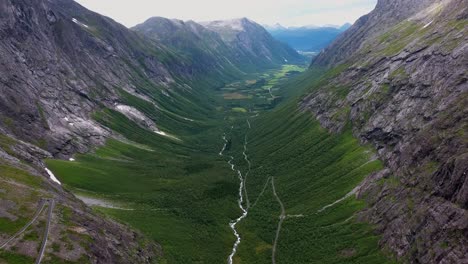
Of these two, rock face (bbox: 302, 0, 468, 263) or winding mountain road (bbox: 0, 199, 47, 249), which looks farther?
rock face (bbox: 302, 0, 468, 263)

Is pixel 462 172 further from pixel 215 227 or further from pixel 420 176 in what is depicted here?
pixel 215 227

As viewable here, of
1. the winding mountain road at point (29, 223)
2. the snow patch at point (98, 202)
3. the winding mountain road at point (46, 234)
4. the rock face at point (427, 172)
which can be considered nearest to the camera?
the winding mountain road at point (46, 234)

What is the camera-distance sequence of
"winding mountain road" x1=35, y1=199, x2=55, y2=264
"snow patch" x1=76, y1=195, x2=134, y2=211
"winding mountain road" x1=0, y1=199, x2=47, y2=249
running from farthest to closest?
"snow patch" x1=76, y1=195, x2=134, y2=211, "winding mountain road" x1=0, y1=199, x2=47, y2=249, "winding mountain road" x1=35, y1=199, x2=55, y2=264

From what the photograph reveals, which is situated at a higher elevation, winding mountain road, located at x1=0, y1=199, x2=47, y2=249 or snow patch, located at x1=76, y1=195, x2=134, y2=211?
winding mountain road, located at x1=0, y1=199, x2=47, y2=249

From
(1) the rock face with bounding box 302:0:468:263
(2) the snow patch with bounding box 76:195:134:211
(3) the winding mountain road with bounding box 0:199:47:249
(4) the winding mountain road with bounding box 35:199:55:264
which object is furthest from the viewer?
(2) the snow patch with bounding box 76:195:134:211

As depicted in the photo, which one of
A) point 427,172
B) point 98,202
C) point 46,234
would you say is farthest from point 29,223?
point 427,172

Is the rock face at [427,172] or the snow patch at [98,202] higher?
the rock face at [427,172]

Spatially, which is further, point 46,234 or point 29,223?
point 29,223

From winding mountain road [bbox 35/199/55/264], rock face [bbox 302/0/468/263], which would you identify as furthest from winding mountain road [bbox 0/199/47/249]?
rock face [bbox 302/0/468/263]

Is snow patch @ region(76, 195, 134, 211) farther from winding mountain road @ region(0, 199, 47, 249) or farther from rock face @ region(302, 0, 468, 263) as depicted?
rock face @ region(302, 0, 468, 263)

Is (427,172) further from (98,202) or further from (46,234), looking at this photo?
(98,202)

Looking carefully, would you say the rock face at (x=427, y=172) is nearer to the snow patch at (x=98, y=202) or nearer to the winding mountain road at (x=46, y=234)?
the winding mountain road at (x=46, y=234)

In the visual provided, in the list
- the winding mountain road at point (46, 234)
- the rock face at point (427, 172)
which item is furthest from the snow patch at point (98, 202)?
the rock face at point (427, 172)
